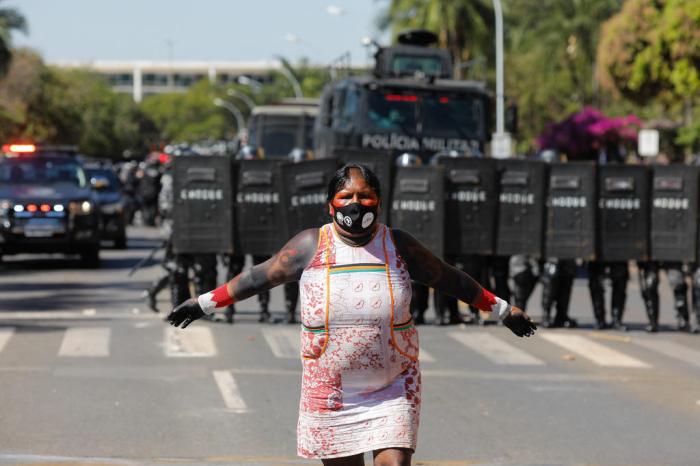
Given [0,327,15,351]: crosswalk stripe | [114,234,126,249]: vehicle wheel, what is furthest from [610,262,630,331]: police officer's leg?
[114,234,126,249]: vehicle wheel

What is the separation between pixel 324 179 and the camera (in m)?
16.3

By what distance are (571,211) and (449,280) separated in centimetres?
1087

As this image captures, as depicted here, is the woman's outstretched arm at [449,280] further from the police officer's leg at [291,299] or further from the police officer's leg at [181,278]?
the police officer's leg at [181,278]

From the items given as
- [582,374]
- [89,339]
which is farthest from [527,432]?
[89,339]

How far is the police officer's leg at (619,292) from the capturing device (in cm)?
1658

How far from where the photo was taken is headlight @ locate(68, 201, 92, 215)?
980 inches

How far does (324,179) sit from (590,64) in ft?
187

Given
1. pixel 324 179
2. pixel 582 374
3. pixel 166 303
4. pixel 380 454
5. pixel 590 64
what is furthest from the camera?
pixel 590 64

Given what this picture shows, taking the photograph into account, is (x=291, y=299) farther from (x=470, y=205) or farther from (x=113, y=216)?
(x=113, y=216)

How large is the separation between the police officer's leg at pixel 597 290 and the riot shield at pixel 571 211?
292 millimetres

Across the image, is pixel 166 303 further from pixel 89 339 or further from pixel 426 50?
pixel 426 50

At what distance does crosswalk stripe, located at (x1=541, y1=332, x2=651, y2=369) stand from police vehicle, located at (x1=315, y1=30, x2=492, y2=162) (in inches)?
232

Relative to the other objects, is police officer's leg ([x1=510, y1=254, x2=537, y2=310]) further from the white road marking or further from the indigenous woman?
the indigenous woman

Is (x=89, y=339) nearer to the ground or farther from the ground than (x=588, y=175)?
nearer to the ground
